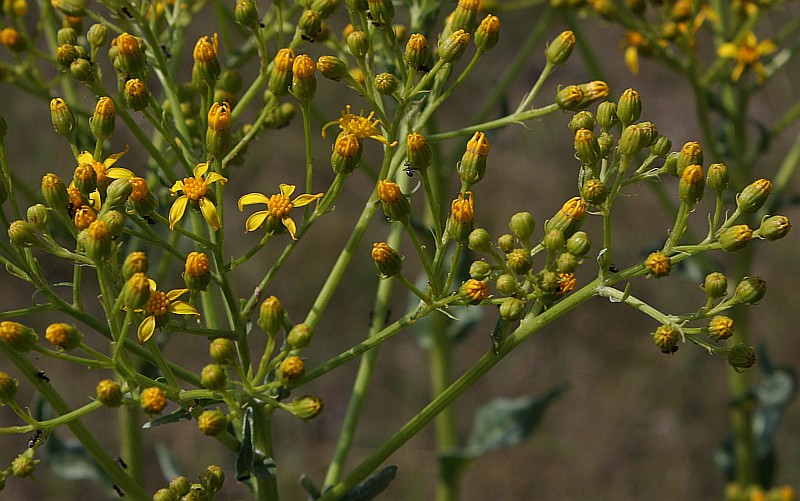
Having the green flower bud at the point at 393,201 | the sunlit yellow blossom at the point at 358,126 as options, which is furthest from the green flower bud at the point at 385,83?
the green flower bud at the point at 393,201

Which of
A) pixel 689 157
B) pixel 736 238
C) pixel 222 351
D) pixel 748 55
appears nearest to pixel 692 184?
pixel 689 157

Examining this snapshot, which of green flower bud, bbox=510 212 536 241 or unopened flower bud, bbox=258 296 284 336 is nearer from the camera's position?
unopened flower bud, bbox=258 296 284 336

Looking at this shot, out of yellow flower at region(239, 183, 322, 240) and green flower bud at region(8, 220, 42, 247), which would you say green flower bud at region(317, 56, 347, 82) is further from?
green flower bud at region(8, 220, 42, 247)

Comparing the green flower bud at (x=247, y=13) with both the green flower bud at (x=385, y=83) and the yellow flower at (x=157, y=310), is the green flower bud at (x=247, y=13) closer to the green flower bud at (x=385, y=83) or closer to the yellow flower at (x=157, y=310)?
the green flower bud at (x=385, y=83)

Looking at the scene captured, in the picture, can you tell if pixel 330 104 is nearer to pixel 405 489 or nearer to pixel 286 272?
pixel 286 272

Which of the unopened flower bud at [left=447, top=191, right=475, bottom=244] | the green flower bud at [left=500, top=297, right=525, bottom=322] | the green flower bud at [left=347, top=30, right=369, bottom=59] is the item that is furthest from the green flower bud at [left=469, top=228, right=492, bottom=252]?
the green flower bud at [left=347, top=30, right=369, bottom=59]

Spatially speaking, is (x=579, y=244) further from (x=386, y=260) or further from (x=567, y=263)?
(x=386, y=260)
